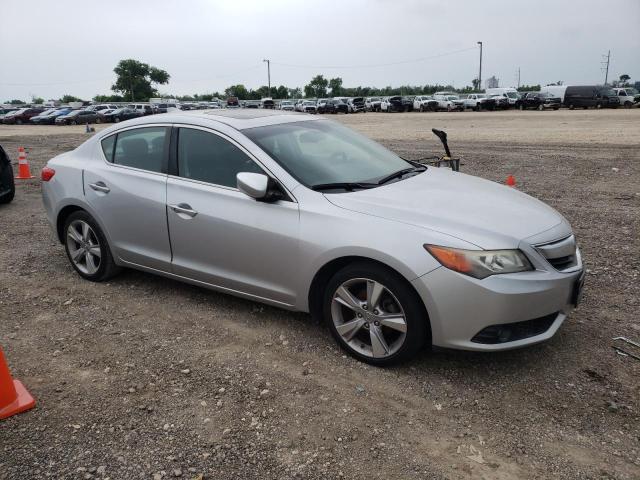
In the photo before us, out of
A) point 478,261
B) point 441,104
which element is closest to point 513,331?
point 478,261

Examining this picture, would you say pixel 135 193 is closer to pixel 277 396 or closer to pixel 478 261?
pixel 277 396

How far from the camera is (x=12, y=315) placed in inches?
179

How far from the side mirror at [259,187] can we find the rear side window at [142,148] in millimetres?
1059

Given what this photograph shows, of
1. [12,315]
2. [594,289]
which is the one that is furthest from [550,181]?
[12,315]

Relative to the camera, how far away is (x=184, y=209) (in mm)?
4223

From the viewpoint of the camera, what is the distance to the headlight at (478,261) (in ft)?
10.3

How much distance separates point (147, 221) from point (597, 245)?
4.67 m

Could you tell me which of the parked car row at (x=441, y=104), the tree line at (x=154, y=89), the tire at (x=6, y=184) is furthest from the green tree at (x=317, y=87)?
the tire at (x=6, y=184)

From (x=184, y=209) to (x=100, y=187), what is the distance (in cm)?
108

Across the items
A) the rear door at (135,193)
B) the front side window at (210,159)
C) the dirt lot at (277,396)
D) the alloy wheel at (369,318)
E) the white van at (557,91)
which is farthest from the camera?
the white van at (557,91)

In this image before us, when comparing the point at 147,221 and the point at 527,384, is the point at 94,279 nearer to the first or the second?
the point at 147,221

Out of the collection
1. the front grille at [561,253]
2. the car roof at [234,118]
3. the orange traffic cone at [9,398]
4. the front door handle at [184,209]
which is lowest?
the orange traffic cone at [9,398]

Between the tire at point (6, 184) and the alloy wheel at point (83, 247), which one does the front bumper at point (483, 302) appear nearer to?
the alloy wheel at point (83, 247)

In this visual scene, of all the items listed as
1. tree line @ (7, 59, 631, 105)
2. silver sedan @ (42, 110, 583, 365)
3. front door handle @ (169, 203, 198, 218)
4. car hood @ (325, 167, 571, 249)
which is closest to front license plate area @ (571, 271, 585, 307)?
silver sedan @ (42, 110, 583, 365)
